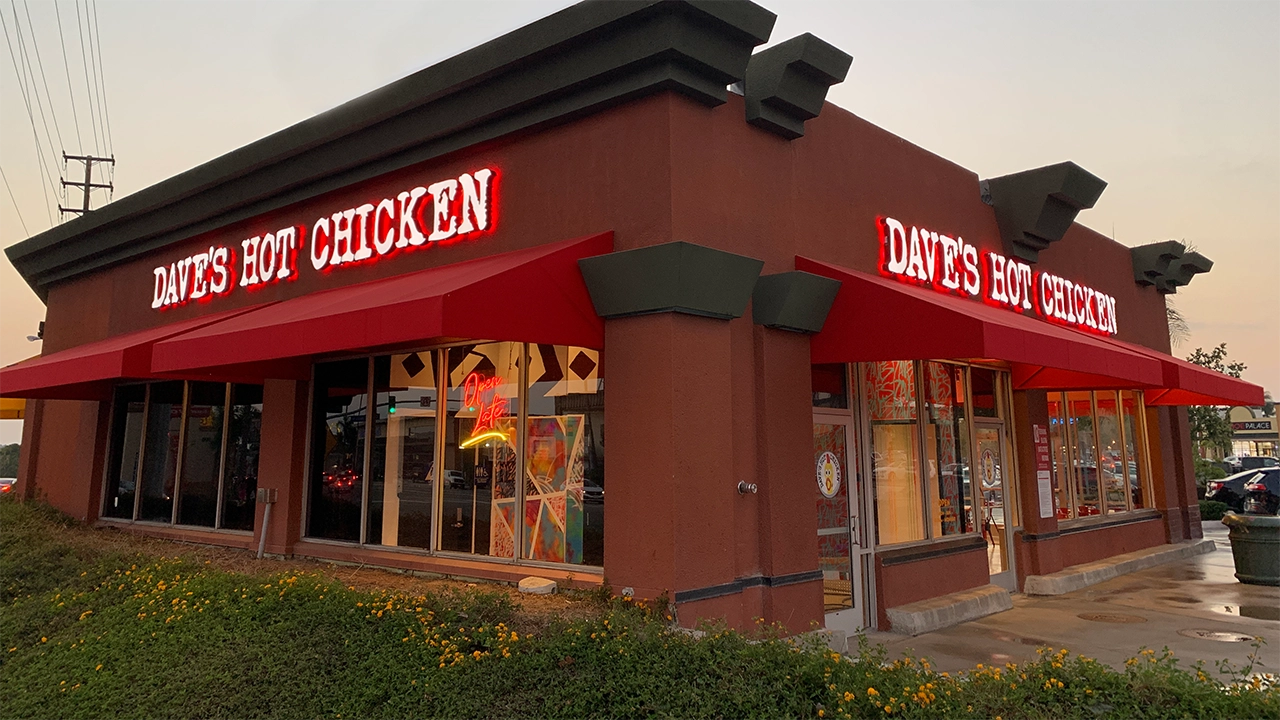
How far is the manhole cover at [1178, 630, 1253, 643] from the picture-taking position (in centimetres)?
879

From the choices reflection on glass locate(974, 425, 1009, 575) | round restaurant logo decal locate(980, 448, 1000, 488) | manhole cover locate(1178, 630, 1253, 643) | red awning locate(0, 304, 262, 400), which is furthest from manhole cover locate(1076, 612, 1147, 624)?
red awning locate(0, 304, 262, 400)

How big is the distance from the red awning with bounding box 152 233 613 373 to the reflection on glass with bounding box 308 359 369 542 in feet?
8.04

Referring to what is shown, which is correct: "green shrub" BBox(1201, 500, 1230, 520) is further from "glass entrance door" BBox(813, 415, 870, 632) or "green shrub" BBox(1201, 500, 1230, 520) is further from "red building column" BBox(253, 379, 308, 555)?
"red building column" BBox(253, 379, 308, 555)

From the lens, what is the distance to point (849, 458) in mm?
9344

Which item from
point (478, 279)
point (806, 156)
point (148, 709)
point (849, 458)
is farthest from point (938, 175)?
point (148, 709)

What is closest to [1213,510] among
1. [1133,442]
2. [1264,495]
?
[1264,495]

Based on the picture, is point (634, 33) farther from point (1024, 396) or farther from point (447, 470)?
point (1024, 396)

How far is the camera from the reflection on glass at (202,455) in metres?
13.1

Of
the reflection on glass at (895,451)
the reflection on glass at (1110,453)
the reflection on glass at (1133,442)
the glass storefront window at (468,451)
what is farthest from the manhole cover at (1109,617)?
the reflection on glass at (1133,442)

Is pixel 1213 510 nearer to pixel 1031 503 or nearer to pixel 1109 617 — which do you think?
pixel 1031 503

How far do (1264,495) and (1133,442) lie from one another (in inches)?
444

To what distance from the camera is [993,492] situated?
1174 centimetres

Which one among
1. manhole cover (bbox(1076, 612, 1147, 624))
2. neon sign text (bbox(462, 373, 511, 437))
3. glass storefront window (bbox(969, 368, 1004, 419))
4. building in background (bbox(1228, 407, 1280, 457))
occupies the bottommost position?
manhole cover (bbox(1076, 612, 1147, 624))

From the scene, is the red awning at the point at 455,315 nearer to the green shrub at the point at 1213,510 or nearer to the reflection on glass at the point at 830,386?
the reflection on glass at the point at 830,386
